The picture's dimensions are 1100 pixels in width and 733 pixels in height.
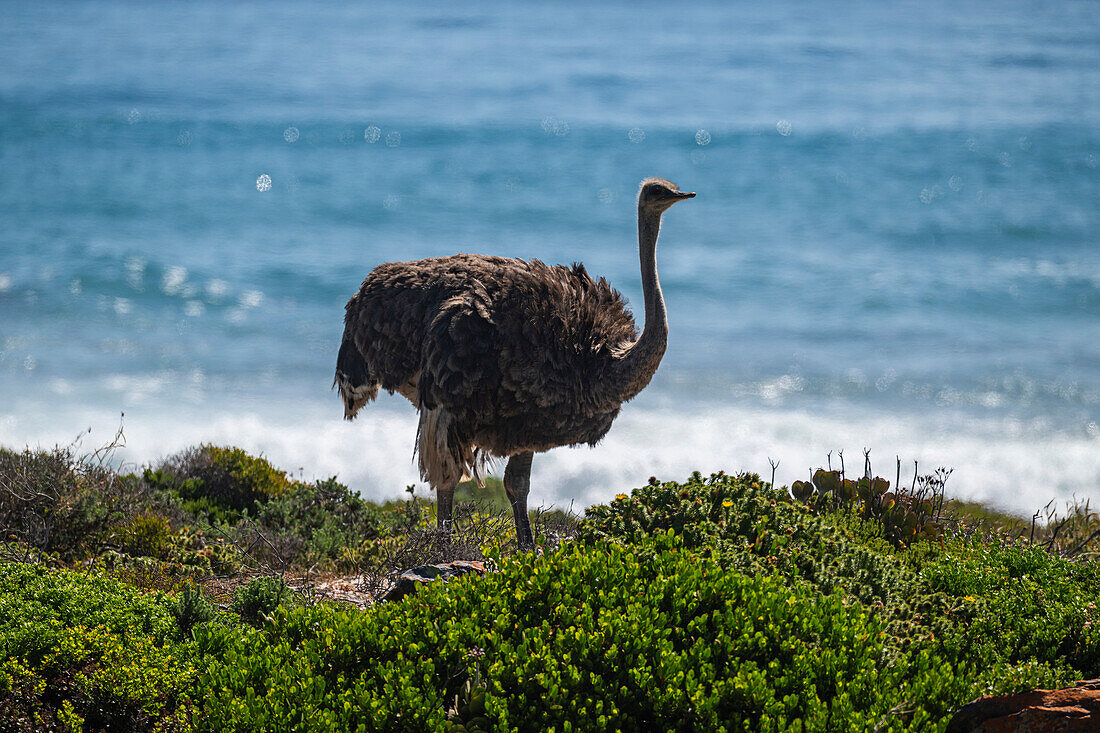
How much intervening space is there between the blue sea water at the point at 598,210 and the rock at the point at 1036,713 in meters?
10.3

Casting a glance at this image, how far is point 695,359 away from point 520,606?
51.0ft

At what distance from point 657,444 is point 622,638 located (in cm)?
1232

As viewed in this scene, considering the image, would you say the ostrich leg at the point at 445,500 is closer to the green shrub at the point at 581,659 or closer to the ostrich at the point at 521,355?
the ostrich at the point at 521,355

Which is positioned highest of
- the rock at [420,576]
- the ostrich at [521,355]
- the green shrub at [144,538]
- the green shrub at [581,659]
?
the ostrich at [521,355]

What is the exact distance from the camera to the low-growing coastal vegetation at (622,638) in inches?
154

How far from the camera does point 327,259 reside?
25.5 meters

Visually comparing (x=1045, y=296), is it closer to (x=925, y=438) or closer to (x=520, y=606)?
(x=925, y=438)

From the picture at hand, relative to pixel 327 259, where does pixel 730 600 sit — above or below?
below

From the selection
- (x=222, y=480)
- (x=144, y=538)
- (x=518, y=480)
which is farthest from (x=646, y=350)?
(x=222, y=480)

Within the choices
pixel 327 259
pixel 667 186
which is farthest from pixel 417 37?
pixel 667 186

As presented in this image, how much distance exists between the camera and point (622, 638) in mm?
4062

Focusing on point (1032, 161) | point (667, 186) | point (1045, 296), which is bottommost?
point (667, 186)

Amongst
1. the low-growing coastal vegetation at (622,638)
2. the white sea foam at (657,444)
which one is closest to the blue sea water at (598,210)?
the white sea foam at (657,444)

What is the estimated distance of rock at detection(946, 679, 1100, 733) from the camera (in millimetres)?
3580
